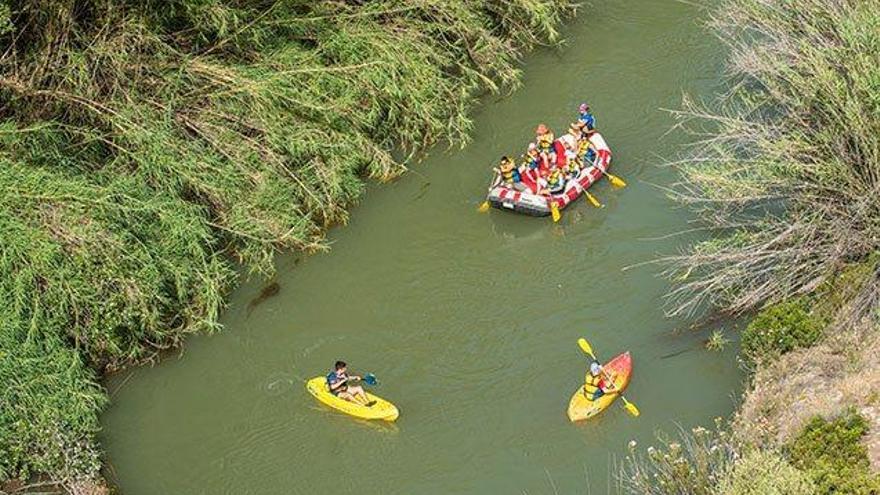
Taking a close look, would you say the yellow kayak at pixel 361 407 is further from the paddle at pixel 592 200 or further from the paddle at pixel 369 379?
the paddle at pixel 592 200

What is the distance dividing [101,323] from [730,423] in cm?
906

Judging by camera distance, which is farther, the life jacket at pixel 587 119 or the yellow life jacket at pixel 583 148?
the life jacket at pixel 587 119

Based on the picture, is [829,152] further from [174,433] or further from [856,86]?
[174,433]

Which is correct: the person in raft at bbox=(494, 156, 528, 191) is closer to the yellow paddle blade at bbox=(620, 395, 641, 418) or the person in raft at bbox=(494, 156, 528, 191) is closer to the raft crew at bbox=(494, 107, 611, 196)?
the raft crew at bbox=(494, 107, 611, 196)

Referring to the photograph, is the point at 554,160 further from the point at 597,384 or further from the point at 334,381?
the point at 334,381

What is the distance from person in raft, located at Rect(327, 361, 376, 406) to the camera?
1593 centimetres

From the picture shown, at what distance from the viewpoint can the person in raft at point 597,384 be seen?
15.1 m

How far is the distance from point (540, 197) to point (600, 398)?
5.24 m

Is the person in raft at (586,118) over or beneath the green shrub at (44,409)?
beneath

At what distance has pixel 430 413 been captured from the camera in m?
15.9

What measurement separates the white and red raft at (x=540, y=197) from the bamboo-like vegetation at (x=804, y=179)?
318 centimetres

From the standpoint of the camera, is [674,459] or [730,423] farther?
[730,423]

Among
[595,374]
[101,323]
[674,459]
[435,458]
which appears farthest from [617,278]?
[101,323]

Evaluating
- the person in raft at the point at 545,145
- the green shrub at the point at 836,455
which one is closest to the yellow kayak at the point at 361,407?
the green shrub at the point at 836,455
